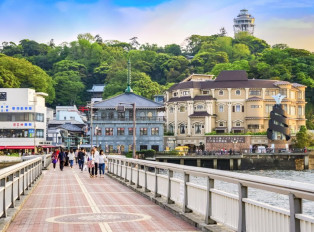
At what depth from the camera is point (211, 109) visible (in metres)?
126

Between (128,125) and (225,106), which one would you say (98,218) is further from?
(225,106)

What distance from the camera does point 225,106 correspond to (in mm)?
126750

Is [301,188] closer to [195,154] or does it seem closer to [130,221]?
[130,221]

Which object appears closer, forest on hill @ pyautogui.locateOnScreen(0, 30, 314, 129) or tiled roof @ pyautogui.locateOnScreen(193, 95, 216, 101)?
tiled roof @ pyautogui.locateOnScreen(193, 95, 216, 101)

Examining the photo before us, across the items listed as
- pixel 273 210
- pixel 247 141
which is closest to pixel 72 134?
pixel 247 141

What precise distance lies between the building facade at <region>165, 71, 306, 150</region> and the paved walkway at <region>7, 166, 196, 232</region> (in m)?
104

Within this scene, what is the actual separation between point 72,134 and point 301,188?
13797 cm

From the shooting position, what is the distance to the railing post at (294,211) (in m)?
8.57

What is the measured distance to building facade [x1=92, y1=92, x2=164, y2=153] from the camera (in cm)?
11440

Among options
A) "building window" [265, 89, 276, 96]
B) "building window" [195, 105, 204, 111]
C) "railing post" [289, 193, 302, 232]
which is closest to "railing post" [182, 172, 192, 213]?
"railing post" [289, 193, 302, 232]

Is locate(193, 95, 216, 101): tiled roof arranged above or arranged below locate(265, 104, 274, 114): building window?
above

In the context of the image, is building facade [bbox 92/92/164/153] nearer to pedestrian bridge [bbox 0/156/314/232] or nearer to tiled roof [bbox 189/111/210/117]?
tiled roof [bbox 189/111/210/117]

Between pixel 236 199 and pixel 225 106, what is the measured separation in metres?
116

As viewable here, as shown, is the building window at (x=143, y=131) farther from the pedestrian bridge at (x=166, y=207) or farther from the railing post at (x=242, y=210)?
the railing post at (x=242, y=210)
